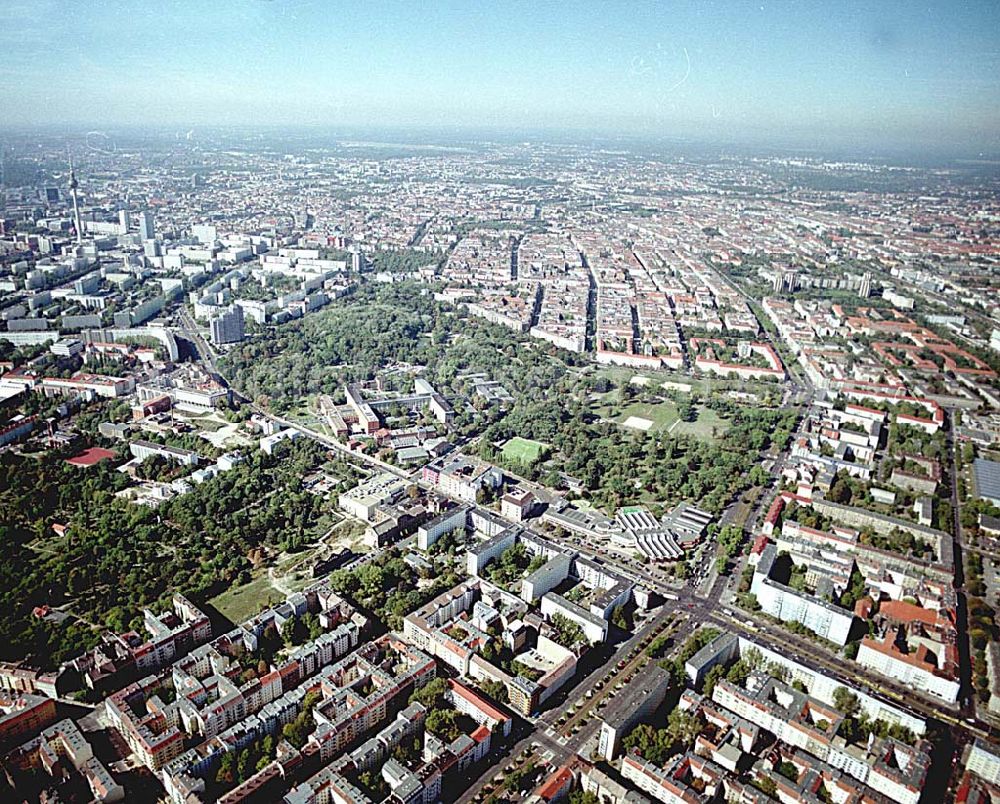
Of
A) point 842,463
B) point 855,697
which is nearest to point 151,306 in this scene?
point 842,463

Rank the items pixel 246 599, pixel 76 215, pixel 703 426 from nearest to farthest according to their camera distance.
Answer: pixel 246 599, pixel 703 426, pixel 76 215

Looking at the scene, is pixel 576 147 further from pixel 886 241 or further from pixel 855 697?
pixel 855 697

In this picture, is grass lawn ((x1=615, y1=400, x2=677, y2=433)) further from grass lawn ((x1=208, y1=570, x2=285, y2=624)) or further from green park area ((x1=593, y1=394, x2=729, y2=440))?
grass lawn ((x1=208, y1=570, x2=285, y2=624))

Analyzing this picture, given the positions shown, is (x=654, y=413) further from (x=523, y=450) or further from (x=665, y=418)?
(x=523, y=450)

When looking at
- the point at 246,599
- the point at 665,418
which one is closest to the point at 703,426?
the point at 665,418

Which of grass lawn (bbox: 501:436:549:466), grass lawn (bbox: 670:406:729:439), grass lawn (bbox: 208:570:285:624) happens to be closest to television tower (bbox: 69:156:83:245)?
grass lawn (bbox: 501:436:549:466)

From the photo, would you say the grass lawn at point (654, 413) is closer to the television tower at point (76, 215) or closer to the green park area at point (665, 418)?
the green park area at point (665, 418)
